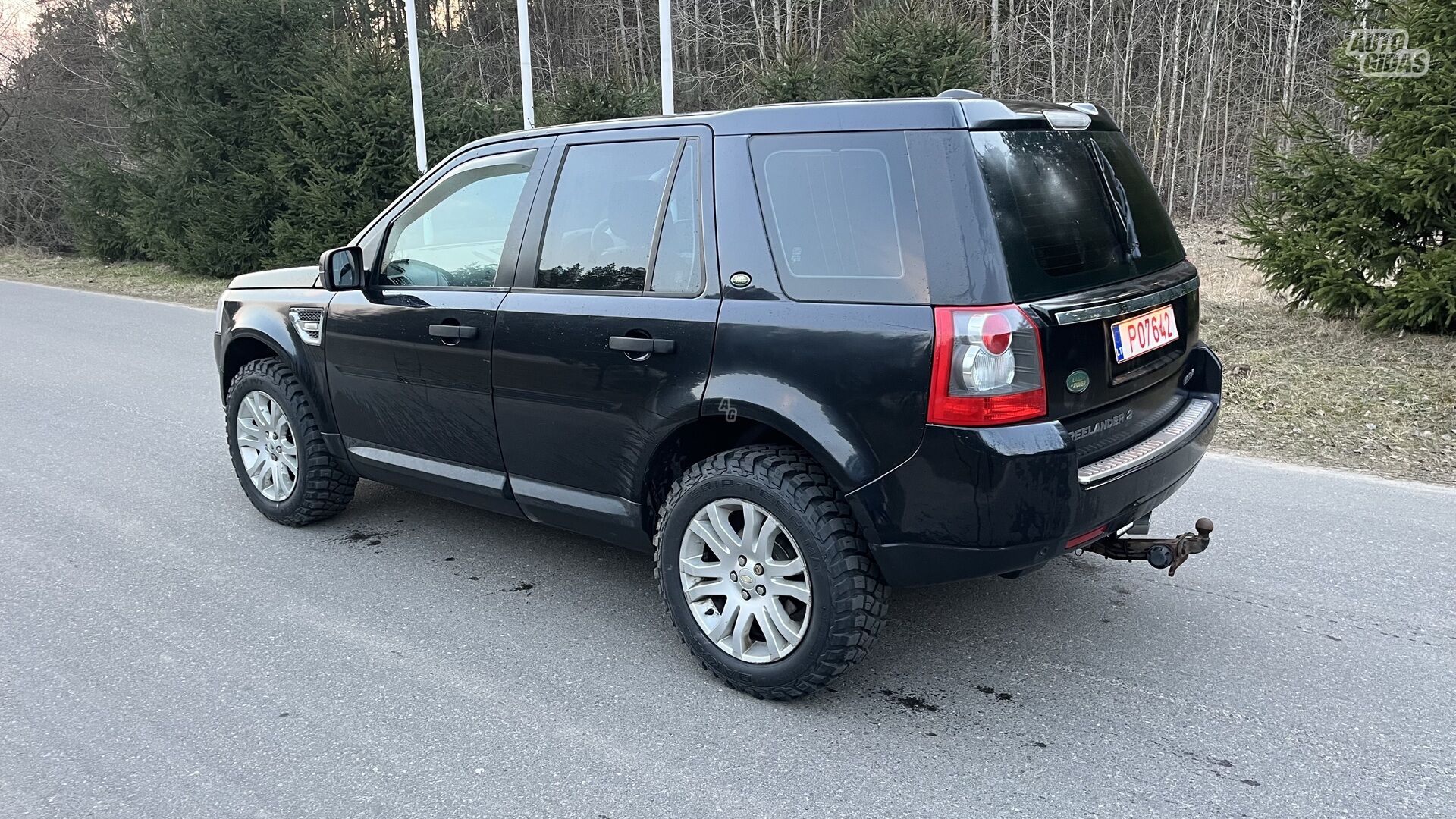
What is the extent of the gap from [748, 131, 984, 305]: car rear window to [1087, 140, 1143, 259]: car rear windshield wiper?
754 millimetres

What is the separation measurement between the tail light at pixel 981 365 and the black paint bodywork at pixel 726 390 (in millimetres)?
40

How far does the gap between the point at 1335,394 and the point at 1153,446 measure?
487cm

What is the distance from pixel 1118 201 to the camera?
362 cm

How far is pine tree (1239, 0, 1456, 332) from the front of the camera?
8.10 metres

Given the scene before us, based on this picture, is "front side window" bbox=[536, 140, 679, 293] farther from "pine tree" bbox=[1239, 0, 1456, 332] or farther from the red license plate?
"pine tree" bbox=[1239, 0, 1456, 332]

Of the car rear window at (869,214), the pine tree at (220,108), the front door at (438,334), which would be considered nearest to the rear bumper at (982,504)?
the car rear window at (869,214)

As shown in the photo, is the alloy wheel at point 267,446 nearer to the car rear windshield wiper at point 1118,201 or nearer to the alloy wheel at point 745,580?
the alloy wheel at point 745,580

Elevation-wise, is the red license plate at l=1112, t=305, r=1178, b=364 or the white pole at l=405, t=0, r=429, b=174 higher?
the white pole at l=405, t=0, r=429, b=174

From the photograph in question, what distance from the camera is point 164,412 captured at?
7711mm

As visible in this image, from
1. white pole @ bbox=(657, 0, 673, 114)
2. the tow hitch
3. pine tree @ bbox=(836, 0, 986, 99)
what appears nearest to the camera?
the tow hitch

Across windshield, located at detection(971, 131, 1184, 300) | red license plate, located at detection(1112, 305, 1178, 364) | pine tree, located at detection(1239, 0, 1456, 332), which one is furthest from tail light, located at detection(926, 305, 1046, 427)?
pine tree, located at detection(1239, 0, 1456, 332)

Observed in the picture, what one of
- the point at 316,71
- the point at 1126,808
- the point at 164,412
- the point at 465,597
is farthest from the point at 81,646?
the point at 316,71

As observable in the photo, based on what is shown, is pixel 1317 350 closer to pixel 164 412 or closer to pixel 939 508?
pixel 939 508
